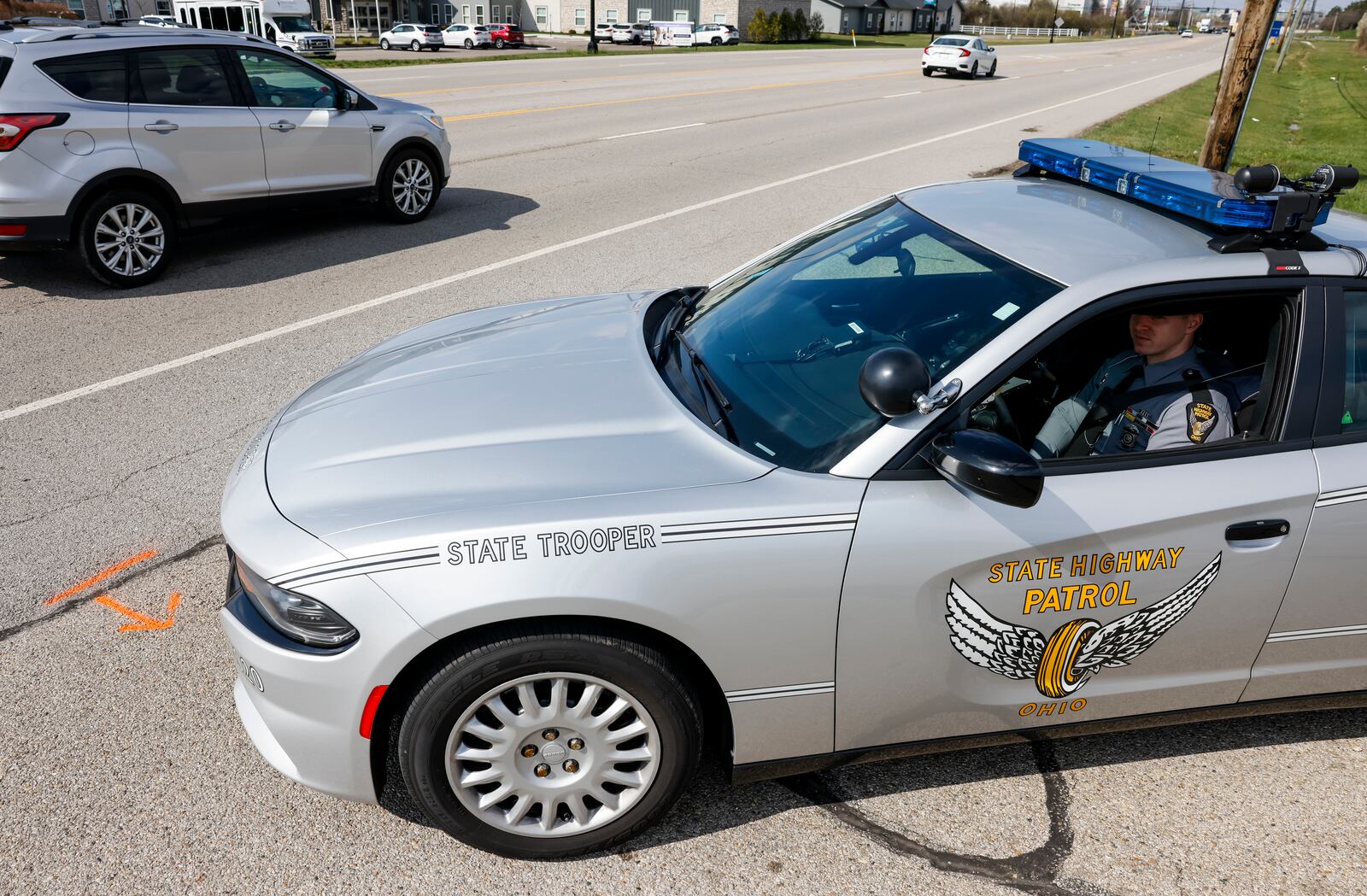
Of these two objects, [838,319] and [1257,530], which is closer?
[1257,530]

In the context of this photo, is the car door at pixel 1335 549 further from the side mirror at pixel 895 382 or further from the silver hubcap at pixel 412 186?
the silver hubcap at pixel 412 186

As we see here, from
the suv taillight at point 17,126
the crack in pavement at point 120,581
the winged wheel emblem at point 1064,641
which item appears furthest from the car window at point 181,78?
the winged wheel emblem at point 1064,641

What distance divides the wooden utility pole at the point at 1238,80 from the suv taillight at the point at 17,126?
34.3ft

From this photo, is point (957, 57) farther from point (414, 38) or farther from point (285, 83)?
point (414, 38)

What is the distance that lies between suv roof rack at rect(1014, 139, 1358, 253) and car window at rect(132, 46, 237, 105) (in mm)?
7463

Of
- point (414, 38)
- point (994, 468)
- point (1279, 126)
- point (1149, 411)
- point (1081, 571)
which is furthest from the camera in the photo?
point (414, 38)

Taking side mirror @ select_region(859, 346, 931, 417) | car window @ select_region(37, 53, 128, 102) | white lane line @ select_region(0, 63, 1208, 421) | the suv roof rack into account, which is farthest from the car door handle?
car window @ select_region(37, 53, 128, 102)

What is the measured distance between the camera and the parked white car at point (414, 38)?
5566 cm

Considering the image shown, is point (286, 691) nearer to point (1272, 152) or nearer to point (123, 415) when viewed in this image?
point (123, 415)

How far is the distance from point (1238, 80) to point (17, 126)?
11037 millimetres

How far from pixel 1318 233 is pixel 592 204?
28.7 feet

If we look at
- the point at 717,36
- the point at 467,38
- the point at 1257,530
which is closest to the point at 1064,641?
the point at 1257,530

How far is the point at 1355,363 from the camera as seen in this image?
303 centimetres

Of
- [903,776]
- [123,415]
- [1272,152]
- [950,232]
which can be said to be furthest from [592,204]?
[1272,152]
